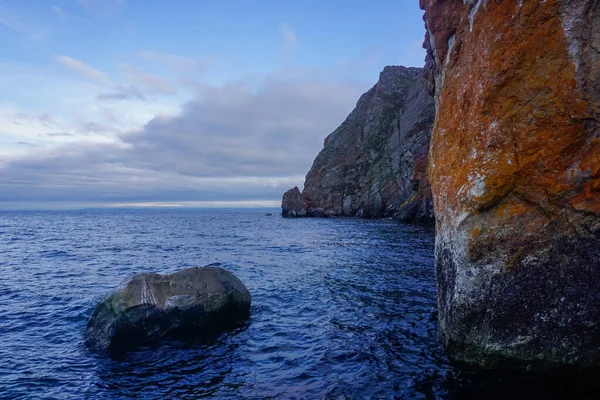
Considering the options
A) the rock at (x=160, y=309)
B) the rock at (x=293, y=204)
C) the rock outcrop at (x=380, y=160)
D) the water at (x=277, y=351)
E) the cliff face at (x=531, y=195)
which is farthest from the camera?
the rock at (x=293, y=204)

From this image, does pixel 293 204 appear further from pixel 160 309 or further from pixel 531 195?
pixel 531 195

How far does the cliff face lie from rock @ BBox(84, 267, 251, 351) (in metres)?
7.80

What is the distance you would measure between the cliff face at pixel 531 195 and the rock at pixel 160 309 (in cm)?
780

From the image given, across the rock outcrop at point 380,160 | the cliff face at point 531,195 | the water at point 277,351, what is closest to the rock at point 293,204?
the rock outcrop at point 380,160

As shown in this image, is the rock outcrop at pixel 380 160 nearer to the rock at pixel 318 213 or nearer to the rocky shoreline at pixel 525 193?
the rock at pixel 318 213

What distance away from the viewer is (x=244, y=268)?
82.5 ft

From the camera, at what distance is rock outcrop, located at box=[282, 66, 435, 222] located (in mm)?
70938

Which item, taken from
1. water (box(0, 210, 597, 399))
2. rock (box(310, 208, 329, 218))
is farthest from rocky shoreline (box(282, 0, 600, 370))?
rock (box(310, 208, 329, 218))

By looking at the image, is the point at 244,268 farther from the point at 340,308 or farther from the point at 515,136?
the point at 515,136

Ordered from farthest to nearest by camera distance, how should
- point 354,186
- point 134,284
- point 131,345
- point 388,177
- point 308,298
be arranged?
point 354,186 → point 388,177 → point 308,298 → point 134,284 → point 131,345

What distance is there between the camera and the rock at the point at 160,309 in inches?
462

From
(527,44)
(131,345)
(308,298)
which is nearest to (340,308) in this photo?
(308,298)

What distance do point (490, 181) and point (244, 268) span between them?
1892 cm

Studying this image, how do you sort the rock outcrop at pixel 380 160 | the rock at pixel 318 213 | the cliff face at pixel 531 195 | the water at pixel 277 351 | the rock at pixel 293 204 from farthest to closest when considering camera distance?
the rock at pixel 293 204, the rock at pixel 318 213, the rock outcrop at pixel 380 160, the water at pixel 277 351, the cliff face at pixel 531 195
